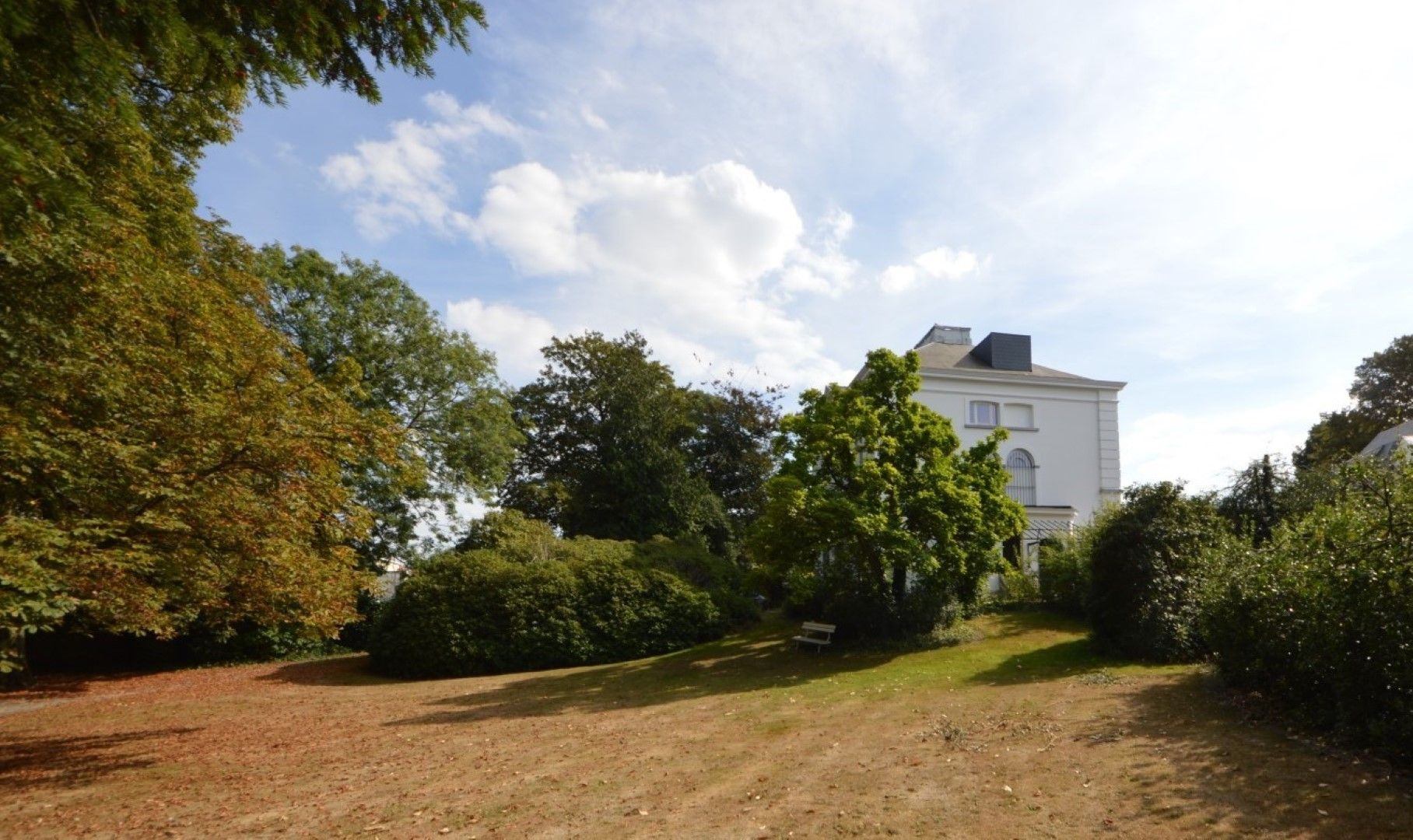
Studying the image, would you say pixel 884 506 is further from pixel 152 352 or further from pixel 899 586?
pixel 152 352

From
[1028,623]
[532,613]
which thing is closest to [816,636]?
[1028,623]

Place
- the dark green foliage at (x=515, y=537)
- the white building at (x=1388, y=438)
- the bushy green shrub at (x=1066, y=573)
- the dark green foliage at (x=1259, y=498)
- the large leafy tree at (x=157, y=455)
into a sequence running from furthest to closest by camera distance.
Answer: the white building at (x=1388, y=438)
the dark green foliage at (x=515, y=537)
the bushy green shrub at (x=1066, y=573)
the dark green foliage at (x=1259, y=498)
the large leafy tree at (x=157, y=455)

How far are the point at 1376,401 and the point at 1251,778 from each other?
43035mm

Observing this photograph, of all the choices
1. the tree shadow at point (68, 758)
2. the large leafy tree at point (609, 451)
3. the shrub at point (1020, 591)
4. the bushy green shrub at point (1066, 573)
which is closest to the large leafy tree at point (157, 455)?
the tree shadow at point (68, 758)

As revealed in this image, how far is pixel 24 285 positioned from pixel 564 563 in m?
15.9

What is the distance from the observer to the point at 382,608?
23.4 metres

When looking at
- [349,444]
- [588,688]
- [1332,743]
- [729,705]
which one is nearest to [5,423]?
[349,444]

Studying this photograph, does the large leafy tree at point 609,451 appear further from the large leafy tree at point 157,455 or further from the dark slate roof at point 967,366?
the large leafy tree at point 157,455

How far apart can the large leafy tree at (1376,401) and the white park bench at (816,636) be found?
103 ft

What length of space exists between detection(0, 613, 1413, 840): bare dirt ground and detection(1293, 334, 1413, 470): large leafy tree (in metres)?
33.4

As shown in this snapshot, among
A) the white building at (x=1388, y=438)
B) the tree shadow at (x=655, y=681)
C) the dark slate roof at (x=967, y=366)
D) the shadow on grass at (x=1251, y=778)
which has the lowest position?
the tree shadow at (x=655, y=681)

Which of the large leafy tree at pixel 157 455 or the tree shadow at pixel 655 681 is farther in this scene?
the tree shadow at pixel 655 681

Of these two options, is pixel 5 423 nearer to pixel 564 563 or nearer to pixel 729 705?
pixel 729 705

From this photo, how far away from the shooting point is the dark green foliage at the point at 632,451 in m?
34.8
